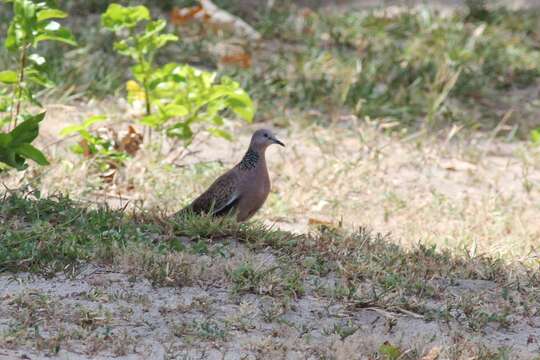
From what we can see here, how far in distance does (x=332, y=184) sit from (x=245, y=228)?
2019 mm

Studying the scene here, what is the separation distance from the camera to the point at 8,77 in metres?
5.99

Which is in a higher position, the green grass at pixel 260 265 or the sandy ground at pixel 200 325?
the sandy ground at pixel 200 325

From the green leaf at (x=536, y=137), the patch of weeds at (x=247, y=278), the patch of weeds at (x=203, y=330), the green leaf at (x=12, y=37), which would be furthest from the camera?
the green leaf at (x=536, y=137)

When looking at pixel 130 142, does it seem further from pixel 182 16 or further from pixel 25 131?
pixel 182 16

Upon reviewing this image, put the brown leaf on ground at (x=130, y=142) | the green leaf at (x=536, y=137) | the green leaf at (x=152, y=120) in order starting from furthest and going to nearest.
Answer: the green leaf at (x=536, y=137)
the brown leaf on ground at (x=130, y=142)
the green leaf at (x=152, y=120)

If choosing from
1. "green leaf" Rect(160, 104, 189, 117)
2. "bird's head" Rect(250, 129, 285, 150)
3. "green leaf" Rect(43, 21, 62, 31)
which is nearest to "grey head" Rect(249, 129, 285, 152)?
"bird's head" Rect(250, 129, 285, 150)

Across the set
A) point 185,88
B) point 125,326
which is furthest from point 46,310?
point 185,88

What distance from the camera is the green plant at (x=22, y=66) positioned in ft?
17.0

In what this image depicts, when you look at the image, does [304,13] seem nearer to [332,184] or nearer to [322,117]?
[322,117]

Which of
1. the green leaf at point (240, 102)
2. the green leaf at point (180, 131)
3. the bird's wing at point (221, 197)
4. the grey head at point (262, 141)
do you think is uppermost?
the grey head at point (262, 141)

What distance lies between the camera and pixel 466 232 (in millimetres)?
6539

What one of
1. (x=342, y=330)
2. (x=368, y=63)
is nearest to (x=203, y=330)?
(x=342, y=330)

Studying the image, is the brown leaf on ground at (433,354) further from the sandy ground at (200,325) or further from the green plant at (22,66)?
the green plant at (22,66)

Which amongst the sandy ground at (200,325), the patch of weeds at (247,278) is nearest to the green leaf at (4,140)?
the sandy ground at (200,325)
